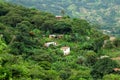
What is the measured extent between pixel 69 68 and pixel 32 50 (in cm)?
343

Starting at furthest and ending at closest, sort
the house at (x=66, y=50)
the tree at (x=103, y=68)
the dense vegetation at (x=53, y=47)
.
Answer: the house at (x=66, y=50)
the tree at (x=103, y=68)
the dense vegetation at (x=53, y=47)

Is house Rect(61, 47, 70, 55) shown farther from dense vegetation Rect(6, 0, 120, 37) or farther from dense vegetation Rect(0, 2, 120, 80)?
dense vegetation Rect(6, 0, 120, 37)

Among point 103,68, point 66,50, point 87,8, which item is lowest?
point 87,8

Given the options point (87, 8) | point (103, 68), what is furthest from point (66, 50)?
point (87, 8)

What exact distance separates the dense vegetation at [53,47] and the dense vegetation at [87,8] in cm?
6460

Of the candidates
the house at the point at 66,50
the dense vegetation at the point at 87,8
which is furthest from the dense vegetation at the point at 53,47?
the dense vegetation at the point at 87,8

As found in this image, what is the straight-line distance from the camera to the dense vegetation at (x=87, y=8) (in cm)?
10562

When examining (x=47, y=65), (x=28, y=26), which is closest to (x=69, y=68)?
(x=47, y=65)

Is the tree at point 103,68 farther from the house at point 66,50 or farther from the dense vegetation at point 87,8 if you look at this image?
the dense vegetation at point 87,8

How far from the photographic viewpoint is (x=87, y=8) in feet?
392

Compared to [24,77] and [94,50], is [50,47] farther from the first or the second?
[24,77]

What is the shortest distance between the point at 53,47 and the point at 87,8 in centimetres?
8771

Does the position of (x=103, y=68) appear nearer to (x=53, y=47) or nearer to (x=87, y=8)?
(x=53, y=47)

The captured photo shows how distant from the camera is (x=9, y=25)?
118ft
